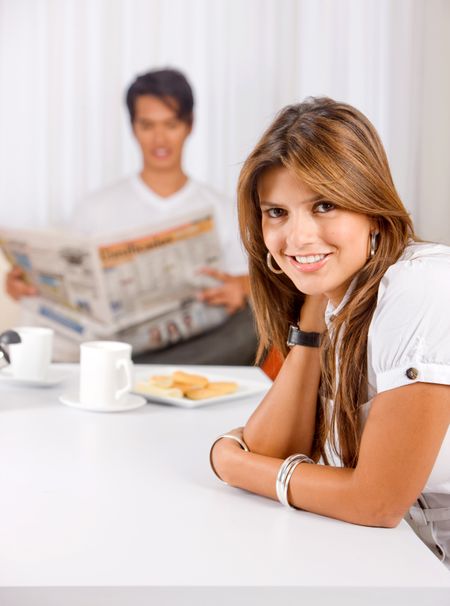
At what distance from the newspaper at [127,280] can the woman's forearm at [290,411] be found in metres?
2.06

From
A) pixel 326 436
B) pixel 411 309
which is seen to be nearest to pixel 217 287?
pixel 326 436

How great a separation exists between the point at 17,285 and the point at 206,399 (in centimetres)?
208

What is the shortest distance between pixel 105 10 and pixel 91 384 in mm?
2496

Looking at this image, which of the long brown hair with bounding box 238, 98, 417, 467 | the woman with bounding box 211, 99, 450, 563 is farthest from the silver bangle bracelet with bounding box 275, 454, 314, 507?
the long brown hair with bounding box 238, 98, 417, 467

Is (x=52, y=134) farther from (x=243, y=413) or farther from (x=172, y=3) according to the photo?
(x=243, y=413)

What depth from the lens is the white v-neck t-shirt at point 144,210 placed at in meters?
3.39

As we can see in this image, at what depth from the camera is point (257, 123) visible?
346 centimetres

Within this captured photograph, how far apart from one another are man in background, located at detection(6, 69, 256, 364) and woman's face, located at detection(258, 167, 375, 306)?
228 cm

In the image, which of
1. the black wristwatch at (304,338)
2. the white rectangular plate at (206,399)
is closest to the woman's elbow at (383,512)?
the black wristwatch at (304,338)

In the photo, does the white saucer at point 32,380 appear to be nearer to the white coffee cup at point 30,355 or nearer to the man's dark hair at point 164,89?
the white coffee cup at point 30,355

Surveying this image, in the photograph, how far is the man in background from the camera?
335cm

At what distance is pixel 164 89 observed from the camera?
337 cm

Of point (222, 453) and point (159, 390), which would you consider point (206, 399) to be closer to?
point (159, 390)

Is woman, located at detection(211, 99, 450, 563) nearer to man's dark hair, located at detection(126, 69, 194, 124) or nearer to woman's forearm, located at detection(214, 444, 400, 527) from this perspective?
woman's forearm, located at detection(214, 444, 400, 527)
